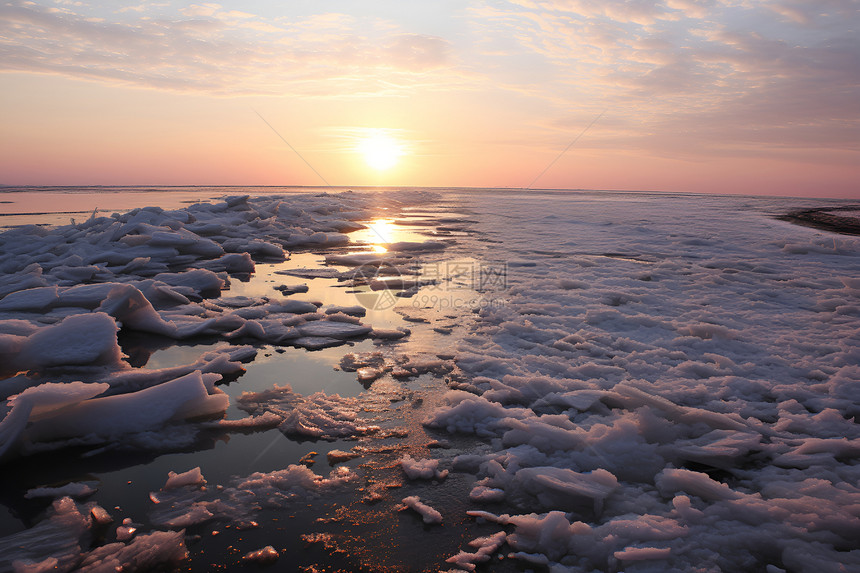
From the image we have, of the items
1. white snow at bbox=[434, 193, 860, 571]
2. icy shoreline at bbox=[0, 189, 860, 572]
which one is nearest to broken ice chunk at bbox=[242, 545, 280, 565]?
icy shoreline at bbox=[0, 189, 860, 572]

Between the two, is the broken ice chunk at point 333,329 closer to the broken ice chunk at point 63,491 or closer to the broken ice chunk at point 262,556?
the broken ice chunk at point 63,491

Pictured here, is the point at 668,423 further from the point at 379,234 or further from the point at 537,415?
the point at 379,234

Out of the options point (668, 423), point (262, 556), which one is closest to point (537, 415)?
point (668, 423)

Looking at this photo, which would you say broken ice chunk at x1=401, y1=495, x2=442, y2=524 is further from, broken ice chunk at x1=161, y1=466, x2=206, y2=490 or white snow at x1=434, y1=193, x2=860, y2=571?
broken ice chunk at x1=161, y1=466, x2=206, y2=490

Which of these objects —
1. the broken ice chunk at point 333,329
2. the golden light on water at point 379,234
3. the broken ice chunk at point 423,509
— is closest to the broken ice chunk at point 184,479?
the broken ice chunk at point 423,509

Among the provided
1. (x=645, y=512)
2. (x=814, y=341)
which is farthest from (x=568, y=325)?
(x=645, y=512)

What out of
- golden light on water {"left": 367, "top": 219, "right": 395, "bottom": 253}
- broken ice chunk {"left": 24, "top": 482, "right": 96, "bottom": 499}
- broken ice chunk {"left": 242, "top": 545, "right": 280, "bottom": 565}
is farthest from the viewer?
golden light on water {"left": 367, "top": 219, "right": 395, "bottom": 253}

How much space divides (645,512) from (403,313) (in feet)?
12.0

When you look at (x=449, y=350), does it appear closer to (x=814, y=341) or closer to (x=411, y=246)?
(x=814, y=341)

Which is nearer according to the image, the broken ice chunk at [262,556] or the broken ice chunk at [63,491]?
the broken ice chunk at [262,556]

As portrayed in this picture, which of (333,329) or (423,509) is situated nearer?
(423,509)

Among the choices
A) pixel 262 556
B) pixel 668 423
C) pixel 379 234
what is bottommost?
pixel 262 556

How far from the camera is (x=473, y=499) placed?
2152 mm

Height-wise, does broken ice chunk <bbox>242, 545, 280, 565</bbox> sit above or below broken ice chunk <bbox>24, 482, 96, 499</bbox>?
below
